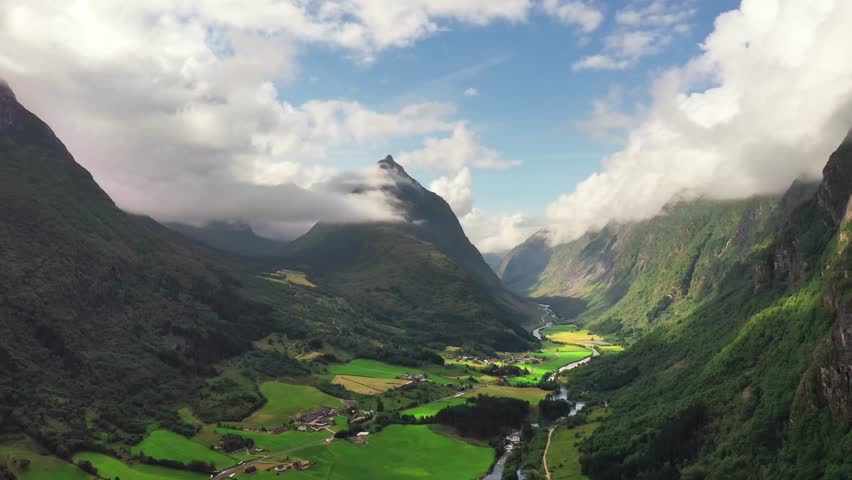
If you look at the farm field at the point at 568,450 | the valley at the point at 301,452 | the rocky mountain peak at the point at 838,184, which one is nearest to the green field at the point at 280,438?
the valley at the point at 301,452

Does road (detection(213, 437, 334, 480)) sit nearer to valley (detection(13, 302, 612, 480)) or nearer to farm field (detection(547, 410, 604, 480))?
valley (detection(13, 302, 612, 480))

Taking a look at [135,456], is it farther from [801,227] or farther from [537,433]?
[801,227]

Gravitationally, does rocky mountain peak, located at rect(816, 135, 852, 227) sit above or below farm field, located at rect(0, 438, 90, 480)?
above

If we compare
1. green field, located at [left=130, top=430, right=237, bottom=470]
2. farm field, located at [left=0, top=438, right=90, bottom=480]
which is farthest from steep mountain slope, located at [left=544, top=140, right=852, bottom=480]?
farm field, located at [left=0, top=438, right=90, bottom=480]

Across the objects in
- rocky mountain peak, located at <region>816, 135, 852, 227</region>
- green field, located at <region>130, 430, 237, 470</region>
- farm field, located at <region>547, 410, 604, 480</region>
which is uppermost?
rocky mountain peak, located at <region>816, 135, 852, 227</region>

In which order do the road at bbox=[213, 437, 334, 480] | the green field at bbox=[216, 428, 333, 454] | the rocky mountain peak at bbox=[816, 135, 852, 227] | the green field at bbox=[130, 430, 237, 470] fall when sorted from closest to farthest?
the road at bbox=[213, 437, 334, 480]
the green field at bbox=[130, 430, 237, 470]
the green field at bbox=[216, 428, 333, 454]
the rocky mountain peak at bbox=[816, 135, 852, 227]

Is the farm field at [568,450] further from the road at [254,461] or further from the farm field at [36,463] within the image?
the farm field at [36,463]
